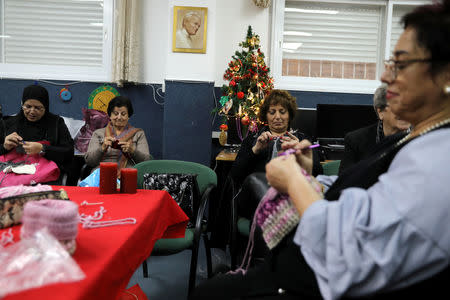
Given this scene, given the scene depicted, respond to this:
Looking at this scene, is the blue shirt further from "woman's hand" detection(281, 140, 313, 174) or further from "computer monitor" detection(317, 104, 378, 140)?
"computer monitor" detection(317, 104, 378, 140)

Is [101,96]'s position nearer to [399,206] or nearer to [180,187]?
[180,187]

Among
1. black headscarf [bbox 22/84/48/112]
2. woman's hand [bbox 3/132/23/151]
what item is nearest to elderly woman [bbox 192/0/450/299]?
woman's hand [bbox 3/132/23/151]

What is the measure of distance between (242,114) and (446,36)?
3118 mm

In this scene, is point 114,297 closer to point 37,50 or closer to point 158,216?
point 158,216

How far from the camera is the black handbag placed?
7.86ft

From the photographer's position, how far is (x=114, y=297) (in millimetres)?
990

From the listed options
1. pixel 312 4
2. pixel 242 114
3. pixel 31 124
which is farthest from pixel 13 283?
pixel 312 4

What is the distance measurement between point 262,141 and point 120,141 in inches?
53.7

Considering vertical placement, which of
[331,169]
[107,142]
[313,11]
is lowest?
[331,169]

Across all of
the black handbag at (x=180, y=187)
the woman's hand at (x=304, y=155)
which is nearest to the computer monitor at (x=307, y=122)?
the black handbag at (x=180, y=187)

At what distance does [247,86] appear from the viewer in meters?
4.09

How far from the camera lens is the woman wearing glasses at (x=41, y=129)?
296 cm

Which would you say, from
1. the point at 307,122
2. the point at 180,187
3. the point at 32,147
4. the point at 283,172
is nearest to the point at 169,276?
the point at 180,187

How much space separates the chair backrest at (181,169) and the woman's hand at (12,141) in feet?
3.16
